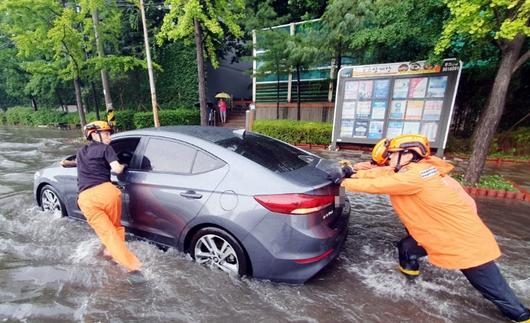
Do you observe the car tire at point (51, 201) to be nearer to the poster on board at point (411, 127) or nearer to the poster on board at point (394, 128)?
the poster on board at point (394, 128)

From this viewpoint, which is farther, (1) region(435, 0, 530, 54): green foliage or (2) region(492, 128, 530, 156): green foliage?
(2) region(492, 128, 530, 156): green foliage

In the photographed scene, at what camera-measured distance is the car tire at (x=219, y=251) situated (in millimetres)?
2742

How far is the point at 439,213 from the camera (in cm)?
238

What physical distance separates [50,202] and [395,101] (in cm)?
892

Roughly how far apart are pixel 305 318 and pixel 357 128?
8.19 meters

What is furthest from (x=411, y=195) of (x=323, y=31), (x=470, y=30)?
(x=323, y=31)

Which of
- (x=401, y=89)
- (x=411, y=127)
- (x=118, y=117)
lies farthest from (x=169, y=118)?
(x=411, y=127)

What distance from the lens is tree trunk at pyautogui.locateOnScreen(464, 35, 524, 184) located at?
5.43 metres

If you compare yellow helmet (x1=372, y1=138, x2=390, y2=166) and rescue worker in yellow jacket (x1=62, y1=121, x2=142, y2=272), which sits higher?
yellow helmet (x1=372, y1=138, x2=390, y2=166)

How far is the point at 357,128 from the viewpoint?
32.1ft

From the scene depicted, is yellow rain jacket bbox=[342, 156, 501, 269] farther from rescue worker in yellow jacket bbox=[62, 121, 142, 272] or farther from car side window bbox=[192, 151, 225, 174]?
rescue worker in yellow jacket bbox=[62, 121, 142, 272]

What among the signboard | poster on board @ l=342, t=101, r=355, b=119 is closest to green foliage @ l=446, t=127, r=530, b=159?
the signboard

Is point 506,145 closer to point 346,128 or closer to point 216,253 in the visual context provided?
point 346,128

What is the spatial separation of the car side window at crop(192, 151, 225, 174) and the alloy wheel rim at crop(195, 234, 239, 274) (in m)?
0.65
